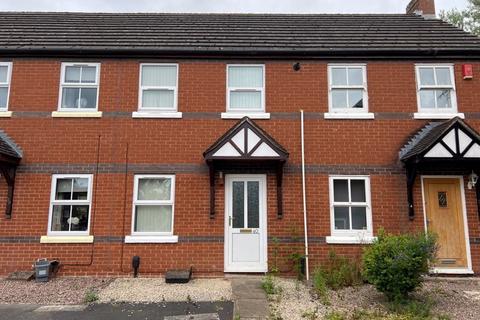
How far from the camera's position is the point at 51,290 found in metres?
7.26

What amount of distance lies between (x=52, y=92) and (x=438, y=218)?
1015 centimetres

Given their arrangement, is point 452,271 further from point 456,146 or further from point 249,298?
point 249,298

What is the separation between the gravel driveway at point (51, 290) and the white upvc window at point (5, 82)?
14.4 ft

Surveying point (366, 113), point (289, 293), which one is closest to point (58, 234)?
point (289, 293)

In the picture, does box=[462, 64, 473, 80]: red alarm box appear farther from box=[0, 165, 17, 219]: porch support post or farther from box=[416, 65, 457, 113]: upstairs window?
box=[0, 165, 17, 219]: porch support post

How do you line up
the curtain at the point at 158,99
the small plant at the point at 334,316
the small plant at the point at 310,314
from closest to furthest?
the small plant at the point at 334,316 < the small plant at the point at 310,314 < the curtain at the point at 158,99

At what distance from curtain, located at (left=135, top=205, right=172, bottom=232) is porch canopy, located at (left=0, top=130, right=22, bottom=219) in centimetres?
298

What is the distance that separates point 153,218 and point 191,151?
1889mm

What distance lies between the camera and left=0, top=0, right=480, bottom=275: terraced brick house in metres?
8.51

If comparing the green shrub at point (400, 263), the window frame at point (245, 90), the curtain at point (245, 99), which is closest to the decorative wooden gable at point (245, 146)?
the window frame at point (245, 90)

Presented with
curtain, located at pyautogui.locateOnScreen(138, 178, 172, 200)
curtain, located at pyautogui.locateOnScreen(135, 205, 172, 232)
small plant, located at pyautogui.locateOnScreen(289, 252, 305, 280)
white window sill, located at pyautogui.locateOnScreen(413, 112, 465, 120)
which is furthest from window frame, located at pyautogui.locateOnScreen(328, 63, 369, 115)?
curtain, located at pyautogui.locateOnScreen(135, 205, 172, 232)

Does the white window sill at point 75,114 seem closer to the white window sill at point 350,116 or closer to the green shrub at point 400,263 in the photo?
the white window sill at point 350,116

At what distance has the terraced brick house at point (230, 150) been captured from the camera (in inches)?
335

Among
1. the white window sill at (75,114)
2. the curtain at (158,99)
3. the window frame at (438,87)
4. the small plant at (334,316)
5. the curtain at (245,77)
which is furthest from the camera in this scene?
the curtain at (245,77)
